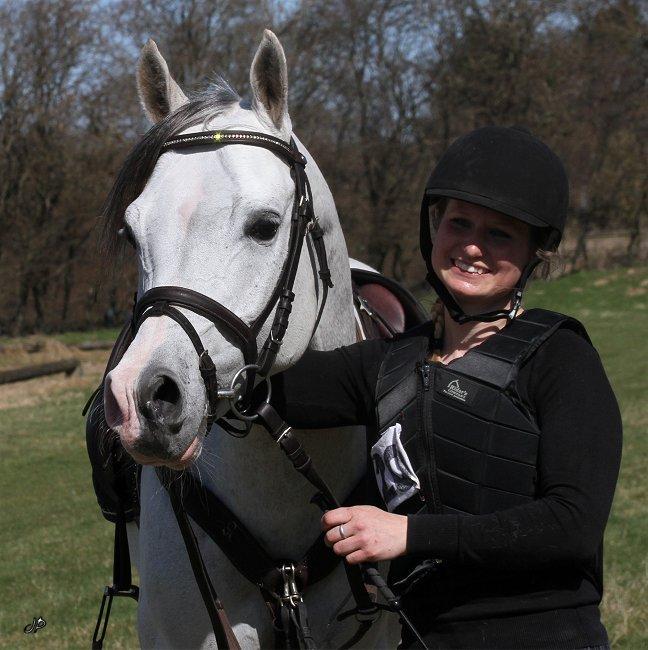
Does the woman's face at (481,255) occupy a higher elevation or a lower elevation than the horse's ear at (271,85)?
lower

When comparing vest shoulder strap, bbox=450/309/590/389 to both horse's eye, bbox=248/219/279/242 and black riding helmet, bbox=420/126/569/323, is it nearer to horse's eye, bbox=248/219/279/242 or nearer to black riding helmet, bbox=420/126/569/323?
black riding helmet, bbox=420/126/569/323

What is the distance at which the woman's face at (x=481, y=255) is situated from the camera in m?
2.27

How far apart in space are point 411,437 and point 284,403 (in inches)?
17.6

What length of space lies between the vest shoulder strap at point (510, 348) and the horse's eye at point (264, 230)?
527 mm

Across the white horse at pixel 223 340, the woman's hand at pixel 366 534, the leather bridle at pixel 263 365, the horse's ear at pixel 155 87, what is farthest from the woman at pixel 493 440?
the horse's ear at pixel 155 87

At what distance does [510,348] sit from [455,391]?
16cm

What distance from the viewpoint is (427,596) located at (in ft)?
7.25

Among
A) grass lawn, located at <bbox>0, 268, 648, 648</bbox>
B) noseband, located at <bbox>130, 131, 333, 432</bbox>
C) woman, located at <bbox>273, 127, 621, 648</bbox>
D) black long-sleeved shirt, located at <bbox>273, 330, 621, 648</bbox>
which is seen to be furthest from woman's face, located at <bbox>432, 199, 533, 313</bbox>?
grass lawn, located at <bbox>0, 268, 648, 648</bbox>

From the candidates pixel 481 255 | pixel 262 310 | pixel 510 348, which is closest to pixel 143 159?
pixel 262 310

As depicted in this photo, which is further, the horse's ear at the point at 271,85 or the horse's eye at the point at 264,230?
the horse's ear at the point at 271,85

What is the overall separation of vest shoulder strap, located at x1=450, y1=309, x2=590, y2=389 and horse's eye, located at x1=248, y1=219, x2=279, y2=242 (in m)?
0.53

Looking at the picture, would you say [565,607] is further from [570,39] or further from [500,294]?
[570,39]

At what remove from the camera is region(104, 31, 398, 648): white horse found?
2.02 meters

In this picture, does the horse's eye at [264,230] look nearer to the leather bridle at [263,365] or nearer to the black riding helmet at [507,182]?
the leather bridle at [263,365]
